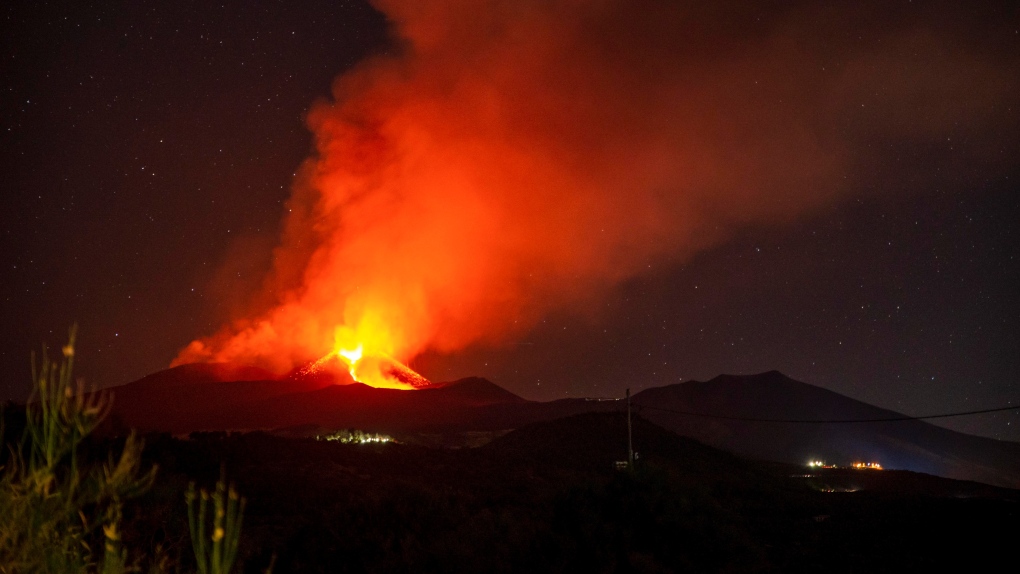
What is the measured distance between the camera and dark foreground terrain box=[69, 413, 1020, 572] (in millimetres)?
15219

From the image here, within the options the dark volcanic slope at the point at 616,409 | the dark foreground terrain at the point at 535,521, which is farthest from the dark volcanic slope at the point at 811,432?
the dark foreground terrain at the point at 535,521

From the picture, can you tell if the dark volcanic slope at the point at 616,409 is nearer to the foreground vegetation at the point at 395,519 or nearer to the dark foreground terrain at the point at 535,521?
the dark foreground terrain at the point at 535,521

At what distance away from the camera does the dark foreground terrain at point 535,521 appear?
15.2 m

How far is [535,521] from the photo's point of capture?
16.9 meters

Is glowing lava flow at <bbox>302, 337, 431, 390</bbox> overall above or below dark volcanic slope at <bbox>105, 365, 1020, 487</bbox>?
above

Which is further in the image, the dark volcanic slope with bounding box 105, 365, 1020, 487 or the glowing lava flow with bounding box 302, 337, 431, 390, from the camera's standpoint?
the glowing lava flow with bounding box 302, 337, 431, 390

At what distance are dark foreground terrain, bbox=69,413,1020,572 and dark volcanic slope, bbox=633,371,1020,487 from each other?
60.7m

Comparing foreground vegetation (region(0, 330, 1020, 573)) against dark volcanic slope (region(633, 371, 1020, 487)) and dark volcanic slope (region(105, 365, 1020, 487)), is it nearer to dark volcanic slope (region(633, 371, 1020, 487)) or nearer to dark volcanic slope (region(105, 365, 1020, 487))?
dark volcanic slope (region(105, 365, 1020, 487))

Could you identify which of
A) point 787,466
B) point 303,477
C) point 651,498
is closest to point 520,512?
point 651,498

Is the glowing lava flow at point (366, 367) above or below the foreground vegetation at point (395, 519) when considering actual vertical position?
above

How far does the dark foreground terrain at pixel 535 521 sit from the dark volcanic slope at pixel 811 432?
199 feet

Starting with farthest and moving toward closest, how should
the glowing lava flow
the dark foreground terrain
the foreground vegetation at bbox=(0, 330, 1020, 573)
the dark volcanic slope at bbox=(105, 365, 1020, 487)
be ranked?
the glowing lava flow < the dark volcanic slope at bbox=(105, 365, 1020, 487) < the dark foreground terrain < the foreground vegetation at bbox=(0, 330, 1020, 573)

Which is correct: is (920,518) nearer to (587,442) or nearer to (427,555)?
(427,555)

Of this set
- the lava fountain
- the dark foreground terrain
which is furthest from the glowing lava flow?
the dark foreground terrain
